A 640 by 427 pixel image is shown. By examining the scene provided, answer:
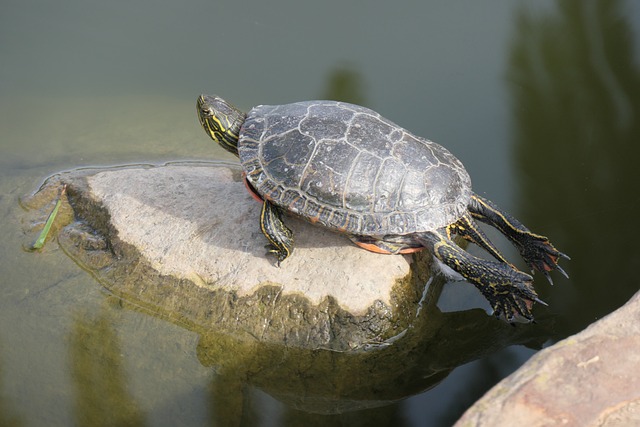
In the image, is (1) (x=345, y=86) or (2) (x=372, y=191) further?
(1) (x=345, y=86)

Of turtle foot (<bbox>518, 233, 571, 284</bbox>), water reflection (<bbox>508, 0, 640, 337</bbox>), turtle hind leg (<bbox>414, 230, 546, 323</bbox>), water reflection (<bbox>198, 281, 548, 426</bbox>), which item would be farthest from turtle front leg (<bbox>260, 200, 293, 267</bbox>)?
water reflection (<bbox>508, 0, 640, 337</bbox>)

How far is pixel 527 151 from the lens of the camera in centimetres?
490

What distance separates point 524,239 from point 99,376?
2.61 meters

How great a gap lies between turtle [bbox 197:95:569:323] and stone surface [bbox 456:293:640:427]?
2.53 ft

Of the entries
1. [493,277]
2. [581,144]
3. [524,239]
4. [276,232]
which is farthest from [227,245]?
[581,144]

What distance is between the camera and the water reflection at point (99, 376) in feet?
9.97

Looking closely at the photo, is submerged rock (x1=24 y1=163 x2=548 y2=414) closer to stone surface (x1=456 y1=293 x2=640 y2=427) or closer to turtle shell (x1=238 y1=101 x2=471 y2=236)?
turtle shell (x1=238 y1=101 x2=471 y2=236)

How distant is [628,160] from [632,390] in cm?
287

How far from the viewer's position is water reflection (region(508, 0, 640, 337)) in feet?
12.6

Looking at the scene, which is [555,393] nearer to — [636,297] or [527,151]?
[636,297]

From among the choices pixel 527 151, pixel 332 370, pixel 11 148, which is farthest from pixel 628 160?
pixel 11 148

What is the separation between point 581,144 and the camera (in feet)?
15.9

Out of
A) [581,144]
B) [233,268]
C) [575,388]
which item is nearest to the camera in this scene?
[575,388]

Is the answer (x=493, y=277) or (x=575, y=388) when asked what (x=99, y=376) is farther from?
(x=575, y=388)
